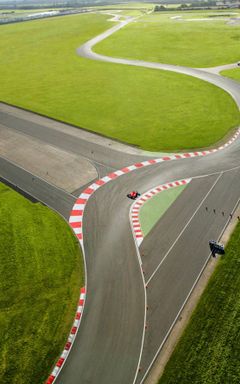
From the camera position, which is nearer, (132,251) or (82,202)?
(132,251)

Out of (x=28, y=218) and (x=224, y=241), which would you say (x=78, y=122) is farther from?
(x=224, y=241)

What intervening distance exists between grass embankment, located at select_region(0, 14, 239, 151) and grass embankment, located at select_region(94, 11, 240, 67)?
17422 mm

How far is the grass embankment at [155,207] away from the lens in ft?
119

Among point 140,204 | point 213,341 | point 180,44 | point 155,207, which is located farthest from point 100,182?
point 180,44

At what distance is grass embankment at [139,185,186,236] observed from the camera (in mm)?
36156

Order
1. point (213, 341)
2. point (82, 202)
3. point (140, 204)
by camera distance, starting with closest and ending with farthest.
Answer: point (213, 341) → point (140, 204) → point (82, 202)

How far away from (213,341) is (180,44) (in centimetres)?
12457

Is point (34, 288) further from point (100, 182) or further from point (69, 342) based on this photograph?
point (100, 182)

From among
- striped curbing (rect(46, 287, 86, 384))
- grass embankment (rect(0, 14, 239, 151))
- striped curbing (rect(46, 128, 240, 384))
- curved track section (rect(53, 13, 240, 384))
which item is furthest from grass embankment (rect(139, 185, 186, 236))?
grass embankment (rect(0, 14, 239, 151))

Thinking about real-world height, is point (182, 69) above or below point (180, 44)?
below

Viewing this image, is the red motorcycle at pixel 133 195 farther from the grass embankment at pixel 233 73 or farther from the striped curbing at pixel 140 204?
the grass embankment at pixel 233 73

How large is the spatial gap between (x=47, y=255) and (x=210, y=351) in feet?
57.9

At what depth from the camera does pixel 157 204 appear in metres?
39.1

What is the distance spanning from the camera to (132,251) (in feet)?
107
